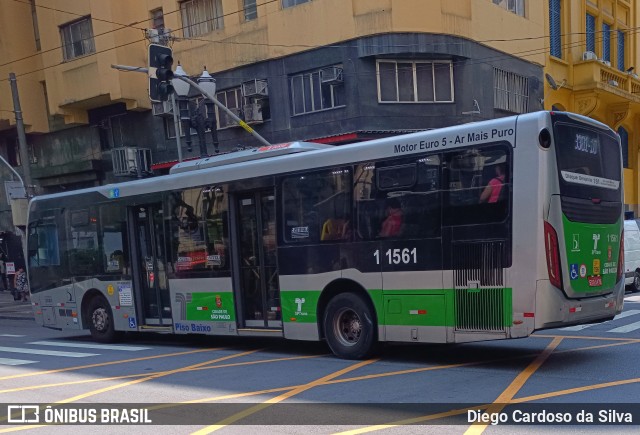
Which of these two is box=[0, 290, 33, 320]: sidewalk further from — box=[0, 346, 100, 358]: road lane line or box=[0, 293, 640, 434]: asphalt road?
box=[0, 293, 640, 434]: asphalt road

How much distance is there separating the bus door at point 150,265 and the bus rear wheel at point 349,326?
413 cm

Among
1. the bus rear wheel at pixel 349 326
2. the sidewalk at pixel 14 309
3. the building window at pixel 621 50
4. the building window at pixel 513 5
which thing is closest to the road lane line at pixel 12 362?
the bus rear wheel at pixel 349 326

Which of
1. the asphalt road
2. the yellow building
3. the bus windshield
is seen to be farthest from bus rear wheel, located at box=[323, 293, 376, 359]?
the yellow building

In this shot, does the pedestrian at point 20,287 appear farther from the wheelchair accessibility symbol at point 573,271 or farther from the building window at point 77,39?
the wheelchair accessibility symbol at point 573,271

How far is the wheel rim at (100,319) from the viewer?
14.0m

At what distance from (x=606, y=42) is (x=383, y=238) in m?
26.6

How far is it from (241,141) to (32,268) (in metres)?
10.3

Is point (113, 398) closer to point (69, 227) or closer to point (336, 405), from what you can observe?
point (336, 405)

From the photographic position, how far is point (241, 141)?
24031 millimetres

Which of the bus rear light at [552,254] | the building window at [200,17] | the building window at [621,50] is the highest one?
the building window at [200,17]

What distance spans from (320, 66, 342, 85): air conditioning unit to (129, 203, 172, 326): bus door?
387 inches

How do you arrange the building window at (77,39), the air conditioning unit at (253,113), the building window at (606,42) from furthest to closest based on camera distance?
the building window at (606,42) < the building window at (77,39) < the air conditioning unit at (253,113)

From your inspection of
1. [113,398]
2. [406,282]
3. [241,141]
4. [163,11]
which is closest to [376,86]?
[241,141]

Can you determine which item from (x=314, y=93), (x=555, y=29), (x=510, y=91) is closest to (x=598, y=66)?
(x=555, y=29)
